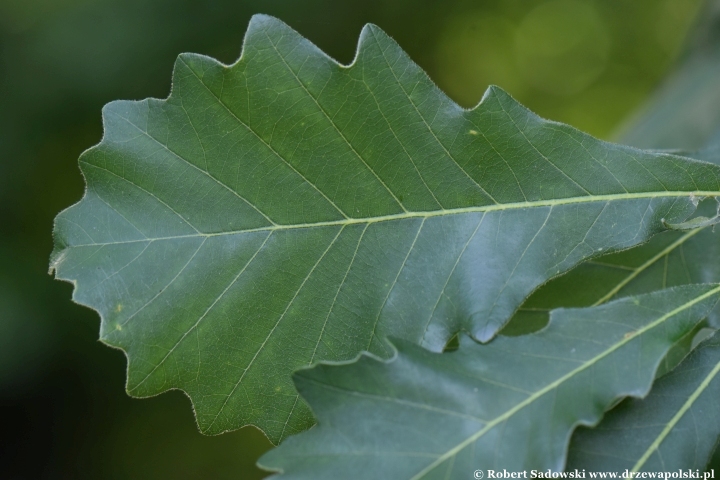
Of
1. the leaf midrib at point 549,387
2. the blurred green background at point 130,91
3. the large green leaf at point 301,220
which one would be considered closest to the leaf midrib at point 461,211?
the large green leaf at point 301,220

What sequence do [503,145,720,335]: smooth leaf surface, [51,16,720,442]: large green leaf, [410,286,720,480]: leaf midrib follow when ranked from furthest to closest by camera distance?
1. [503,145,720,335]: smooth leaf surface
2. [51,16,720,442]: large green leaf
3. [410,286,720,480]: leaf midrib

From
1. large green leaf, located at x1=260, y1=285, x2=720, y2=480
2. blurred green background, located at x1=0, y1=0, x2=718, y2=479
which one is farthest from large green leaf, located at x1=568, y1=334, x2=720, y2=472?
blurred green background, located at x1=0, y1=0, x2=718, y2=479

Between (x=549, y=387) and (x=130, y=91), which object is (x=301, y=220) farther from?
(x=130, y=91)

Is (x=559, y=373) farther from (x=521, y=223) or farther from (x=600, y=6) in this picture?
(x=600, y=6)

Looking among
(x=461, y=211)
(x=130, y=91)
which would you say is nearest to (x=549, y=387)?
(x=461, y=211)

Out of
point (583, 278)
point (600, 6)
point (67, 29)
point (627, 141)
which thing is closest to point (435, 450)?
point (583, 278)

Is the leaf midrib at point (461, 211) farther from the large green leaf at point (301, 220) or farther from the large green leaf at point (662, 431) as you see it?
the large green leaf at point (662, 431)

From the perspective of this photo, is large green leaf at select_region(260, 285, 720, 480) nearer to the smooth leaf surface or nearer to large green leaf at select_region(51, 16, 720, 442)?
large green leaf at select_region(51, 16, 720, 442)
